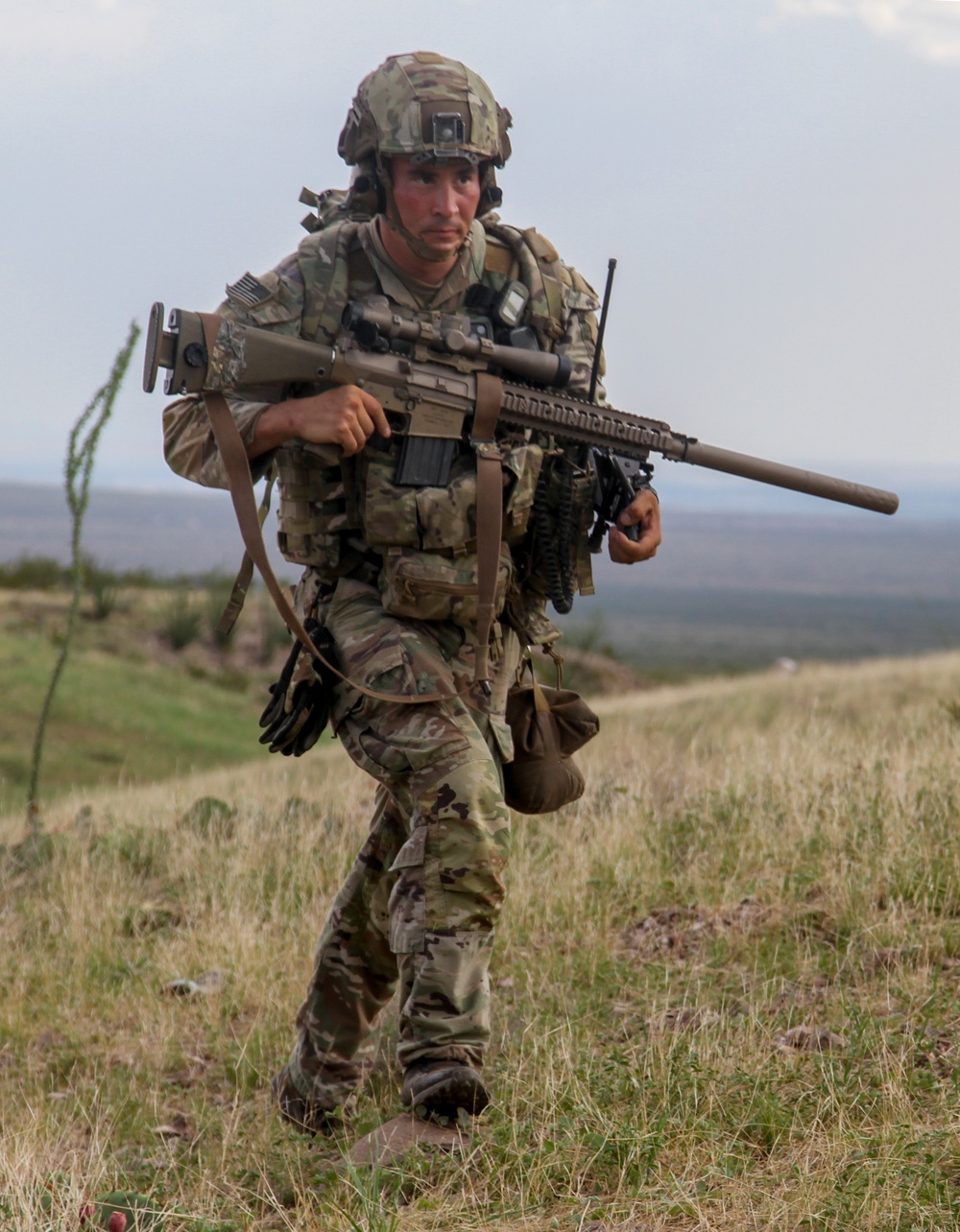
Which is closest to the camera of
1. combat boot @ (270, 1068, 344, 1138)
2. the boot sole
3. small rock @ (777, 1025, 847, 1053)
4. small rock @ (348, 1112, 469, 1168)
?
small rock @ (348, 1112, 469, 1168)

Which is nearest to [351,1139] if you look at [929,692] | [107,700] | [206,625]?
[929,692]

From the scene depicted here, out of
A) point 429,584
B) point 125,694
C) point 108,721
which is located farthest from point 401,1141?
point 125,694

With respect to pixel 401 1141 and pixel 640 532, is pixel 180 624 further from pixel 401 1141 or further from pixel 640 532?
pixel 401 1141

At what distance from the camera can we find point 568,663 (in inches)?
807

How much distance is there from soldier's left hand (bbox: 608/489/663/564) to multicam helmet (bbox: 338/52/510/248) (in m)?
0.89

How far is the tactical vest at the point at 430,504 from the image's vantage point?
396 centimetres

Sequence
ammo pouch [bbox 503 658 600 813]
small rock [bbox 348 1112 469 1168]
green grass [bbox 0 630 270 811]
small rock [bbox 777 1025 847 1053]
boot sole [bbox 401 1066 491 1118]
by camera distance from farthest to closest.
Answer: green grass [bbox 0 630 270 811] → ammo pouch [bbox 503 658 600 813] → small rock [bbox 777 1025 847 1053] → boot sole [bbox 401 1066 491 1118] → small rock [bbox 348 1112 469 1168]

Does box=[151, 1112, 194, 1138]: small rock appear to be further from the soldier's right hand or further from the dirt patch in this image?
the soldier's right hand

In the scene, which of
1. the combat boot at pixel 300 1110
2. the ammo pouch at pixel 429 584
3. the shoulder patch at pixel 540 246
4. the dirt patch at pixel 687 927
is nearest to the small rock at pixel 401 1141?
the combat boot at pixel 300 1110

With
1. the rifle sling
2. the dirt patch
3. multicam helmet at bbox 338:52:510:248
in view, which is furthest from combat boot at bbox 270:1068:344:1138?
multicam helmet at bbox 338:52:510:248

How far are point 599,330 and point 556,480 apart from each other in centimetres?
46

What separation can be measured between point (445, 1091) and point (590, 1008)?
104 cm

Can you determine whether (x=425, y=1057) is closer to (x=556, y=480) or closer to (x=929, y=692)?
(x=556, y=480)

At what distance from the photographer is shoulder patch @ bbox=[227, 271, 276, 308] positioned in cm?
396
